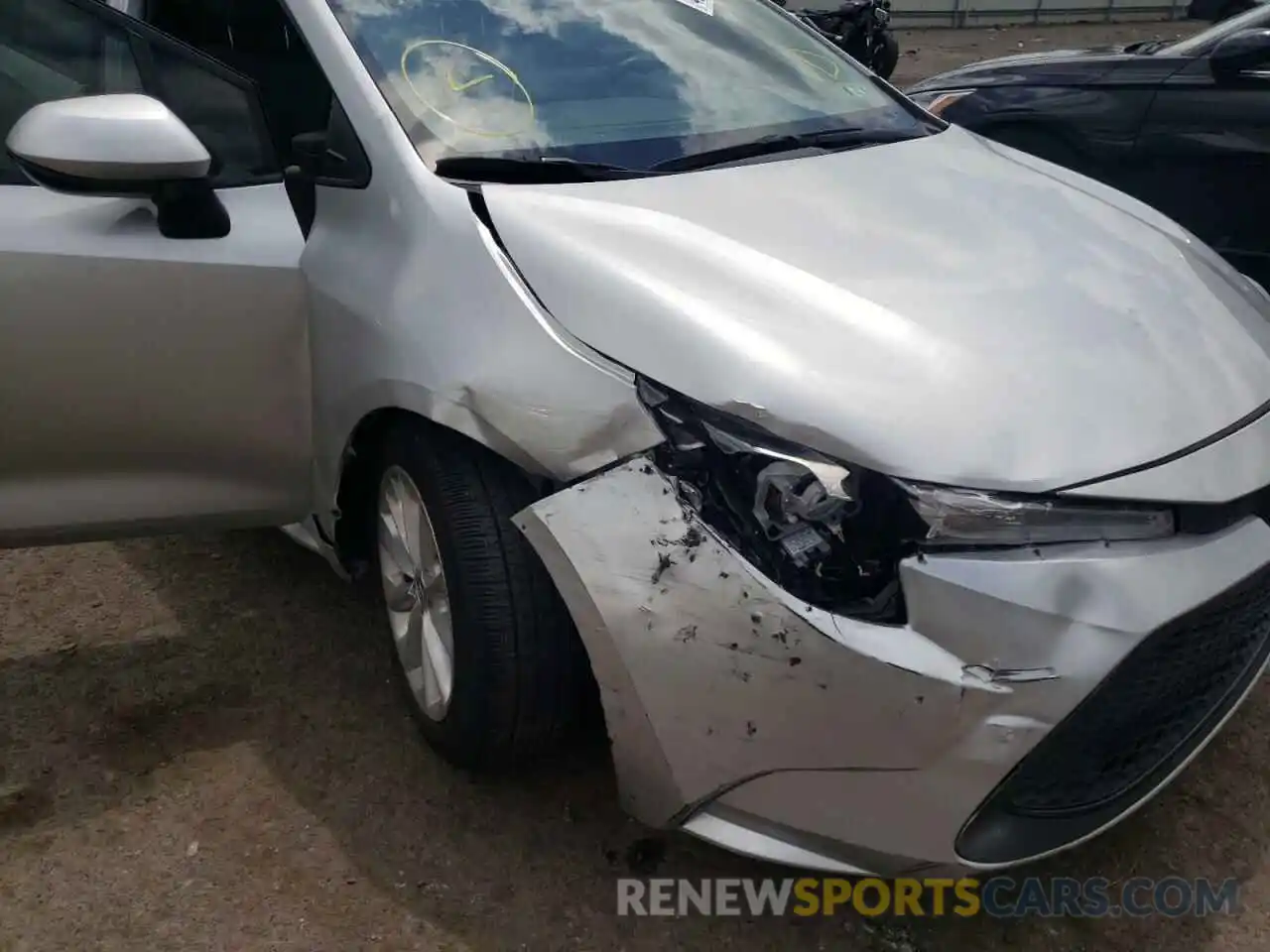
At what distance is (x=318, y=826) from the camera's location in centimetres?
222

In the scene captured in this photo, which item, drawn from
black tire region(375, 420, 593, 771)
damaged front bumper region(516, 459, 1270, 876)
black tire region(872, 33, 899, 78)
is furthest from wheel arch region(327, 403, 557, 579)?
black tire region(872, 33, 899, 78)

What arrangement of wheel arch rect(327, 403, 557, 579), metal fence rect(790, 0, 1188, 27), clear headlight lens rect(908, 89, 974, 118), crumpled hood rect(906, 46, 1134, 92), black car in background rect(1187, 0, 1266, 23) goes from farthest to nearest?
metal fence rect(790, 0, 1188, 27) → black car in background rect(1187, 0, 1266, 23) → clear headlight lens rect(908, 89, 974, 118) → crumpled hood rect(906, 46, 1134, 92) → wheel arch rect(327, 403, 557, 579)

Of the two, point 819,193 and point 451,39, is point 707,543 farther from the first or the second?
point 451,39

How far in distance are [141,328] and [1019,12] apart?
64.7ft

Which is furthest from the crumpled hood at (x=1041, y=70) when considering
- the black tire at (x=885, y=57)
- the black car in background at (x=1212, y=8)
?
the black tire at (x=885, y=57)

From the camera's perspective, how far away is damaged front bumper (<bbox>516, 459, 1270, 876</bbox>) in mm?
1557

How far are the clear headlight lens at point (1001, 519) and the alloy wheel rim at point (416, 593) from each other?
93 cm

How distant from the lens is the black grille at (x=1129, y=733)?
163 cm

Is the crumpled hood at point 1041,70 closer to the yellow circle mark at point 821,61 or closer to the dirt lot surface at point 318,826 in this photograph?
the yellow circle mark at point 821,61

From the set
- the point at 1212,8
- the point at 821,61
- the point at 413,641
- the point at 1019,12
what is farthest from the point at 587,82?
the point at 1019,12

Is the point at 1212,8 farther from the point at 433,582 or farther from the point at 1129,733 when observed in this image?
the point at 433,582

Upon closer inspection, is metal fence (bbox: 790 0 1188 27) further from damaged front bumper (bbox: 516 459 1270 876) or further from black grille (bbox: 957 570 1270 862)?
damaged front bumper (bbox: 516 459 1270 876)

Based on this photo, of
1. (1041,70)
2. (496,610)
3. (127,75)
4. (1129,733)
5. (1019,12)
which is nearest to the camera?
(1129,733)

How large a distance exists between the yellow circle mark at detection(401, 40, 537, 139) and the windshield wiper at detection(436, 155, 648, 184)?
9 cm
